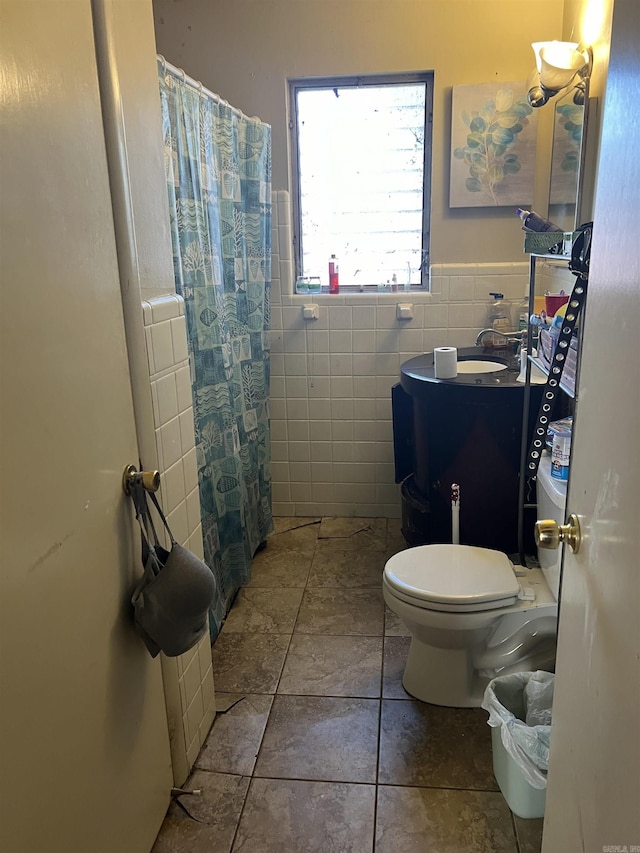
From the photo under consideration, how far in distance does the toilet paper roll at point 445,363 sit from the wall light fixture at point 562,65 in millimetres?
932

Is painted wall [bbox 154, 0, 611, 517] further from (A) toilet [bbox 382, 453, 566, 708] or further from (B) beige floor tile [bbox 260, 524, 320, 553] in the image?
(A) toilet [bbox 382, 453, 566, 708]

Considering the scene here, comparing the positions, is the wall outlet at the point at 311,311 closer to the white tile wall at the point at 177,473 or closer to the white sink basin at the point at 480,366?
the white sink basin at the point at 480,366

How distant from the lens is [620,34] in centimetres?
78

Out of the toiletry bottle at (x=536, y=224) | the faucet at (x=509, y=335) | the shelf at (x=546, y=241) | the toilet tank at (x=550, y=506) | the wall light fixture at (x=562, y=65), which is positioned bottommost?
the toilet tank at (x=550, y=506)

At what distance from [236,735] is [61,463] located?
1.15m

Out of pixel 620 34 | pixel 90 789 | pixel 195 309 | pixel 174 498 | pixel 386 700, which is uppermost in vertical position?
pixel 620 34

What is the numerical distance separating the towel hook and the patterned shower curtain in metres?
0.77

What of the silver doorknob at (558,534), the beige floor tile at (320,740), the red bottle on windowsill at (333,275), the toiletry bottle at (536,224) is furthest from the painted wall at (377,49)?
the silver doorknob at (558,534)

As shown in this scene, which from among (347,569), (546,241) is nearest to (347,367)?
(347,569)

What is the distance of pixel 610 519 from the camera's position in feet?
2.58

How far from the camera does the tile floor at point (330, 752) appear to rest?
4.80ft

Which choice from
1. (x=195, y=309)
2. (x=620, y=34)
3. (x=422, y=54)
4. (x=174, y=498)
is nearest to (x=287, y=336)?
(x=195, y=309)

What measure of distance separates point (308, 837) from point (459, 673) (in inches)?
24.8

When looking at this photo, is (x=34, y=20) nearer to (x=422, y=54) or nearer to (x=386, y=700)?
Answer: (x=386, y=700)
